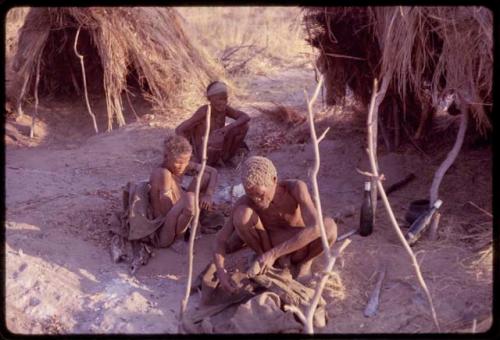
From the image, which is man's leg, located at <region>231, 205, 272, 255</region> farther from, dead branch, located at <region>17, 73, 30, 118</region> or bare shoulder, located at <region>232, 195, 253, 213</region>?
dead branch, located at <region>17, 73, 30, 118</region>

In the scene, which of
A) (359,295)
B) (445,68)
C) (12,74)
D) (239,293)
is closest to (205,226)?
(239,293)

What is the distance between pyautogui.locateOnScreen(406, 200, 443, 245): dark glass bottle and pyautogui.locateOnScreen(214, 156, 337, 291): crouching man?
0.61m

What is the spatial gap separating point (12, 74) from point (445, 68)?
5.85 metres

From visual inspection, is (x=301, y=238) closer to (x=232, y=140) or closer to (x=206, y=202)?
(x=206, y=202)

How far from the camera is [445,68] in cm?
463

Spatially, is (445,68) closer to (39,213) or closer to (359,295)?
(359,295)

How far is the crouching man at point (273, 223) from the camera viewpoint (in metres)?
3.94

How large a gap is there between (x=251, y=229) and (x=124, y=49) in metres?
4.41

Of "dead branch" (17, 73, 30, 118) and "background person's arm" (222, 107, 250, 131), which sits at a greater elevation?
"background person's arm" (222, 107, 250, 131)

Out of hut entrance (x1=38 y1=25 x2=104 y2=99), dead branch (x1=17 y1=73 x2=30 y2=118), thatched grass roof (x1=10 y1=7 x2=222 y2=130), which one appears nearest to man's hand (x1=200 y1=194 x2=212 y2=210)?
thatched grass roof (x1=10 y1=7 x2=222 y2=130)

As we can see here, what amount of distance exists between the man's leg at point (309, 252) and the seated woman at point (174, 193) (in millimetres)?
878

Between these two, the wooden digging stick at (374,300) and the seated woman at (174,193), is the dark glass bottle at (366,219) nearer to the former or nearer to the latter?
the wooden digging stick at (374,300)

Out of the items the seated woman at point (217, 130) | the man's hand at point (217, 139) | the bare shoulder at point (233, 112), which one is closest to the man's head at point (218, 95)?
the seated woman at point (217, 130)

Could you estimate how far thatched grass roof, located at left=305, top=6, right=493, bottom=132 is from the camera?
425cm
